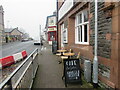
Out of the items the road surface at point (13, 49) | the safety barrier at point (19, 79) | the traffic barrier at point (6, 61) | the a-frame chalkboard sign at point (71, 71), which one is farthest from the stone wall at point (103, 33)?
the road surface at point (13, 49)

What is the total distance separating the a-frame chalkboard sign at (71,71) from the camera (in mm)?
4193

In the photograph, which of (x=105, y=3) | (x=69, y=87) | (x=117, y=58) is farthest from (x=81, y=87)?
(x=105, y=3)

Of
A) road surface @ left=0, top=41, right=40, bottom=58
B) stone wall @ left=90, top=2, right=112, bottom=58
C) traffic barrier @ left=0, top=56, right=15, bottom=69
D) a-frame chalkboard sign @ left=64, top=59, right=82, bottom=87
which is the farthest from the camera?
road surface @ left=0, top=41, right=40, bottom=58

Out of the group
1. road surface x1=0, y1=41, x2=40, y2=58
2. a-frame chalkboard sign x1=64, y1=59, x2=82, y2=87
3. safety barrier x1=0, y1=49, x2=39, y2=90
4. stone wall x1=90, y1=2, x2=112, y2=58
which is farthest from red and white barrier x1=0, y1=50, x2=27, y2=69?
stone wall x1=90, y1=2, x2=112, y2=58

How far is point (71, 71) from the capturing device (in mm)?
4242

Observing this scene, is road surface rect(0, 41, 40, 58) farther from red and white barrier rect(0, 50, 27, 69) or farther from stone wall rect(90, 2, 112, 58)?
stone wall rect(90, 2, 112, 58)

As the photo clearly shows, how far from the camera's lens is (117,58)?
3074 mm

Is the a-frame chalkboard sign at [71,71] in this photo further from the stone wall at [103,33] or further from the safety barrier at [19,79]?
the safety barrier at [19,79]

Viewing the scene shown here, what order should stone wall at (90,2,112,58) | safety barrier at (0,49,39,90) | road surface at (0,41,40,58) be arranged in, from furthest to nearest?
road surface at (0,41,40,58) < stone wall at (90,2,112,58) < safety barrier at (0,49,39,90)

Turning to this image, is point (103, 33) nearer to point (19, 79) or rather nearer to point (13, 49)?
point (19, 79)

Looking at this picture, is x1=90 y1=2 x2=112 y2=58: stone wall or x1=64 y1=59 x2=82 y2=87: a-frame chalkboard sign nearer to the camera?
x1=90 y1=2 x2=112 y2=58: stone wall

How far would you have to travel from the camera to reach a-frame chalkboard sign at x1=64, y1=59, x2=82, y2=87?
4193mm

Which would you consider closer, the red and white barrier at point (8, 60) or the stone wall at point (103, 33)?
the stone wall at point (103, 33)

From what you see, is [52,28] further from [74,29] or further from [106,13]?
[106,13]
